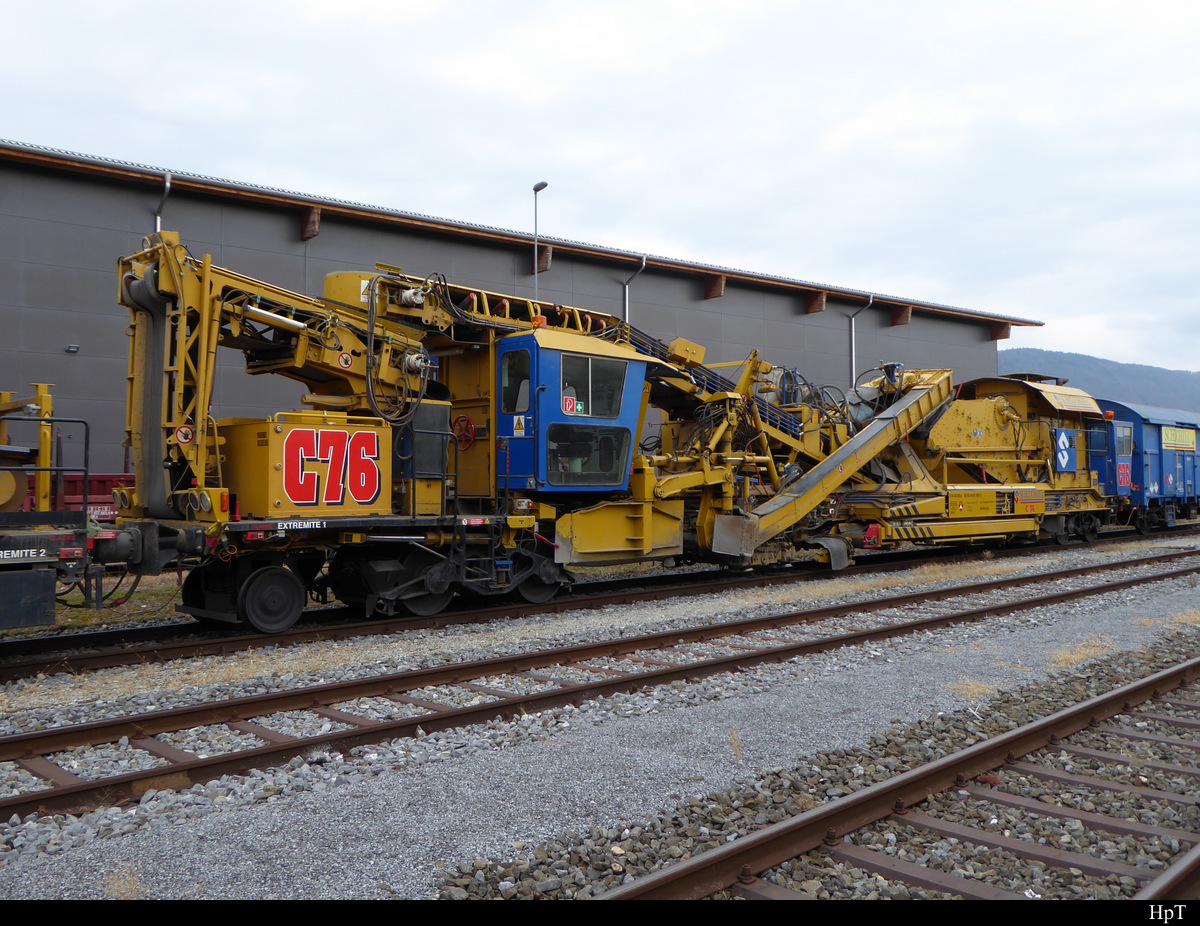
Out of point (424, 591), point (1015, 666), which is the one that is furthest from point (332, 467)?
point (1015, 666)

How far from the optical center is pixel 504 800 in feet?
14.6

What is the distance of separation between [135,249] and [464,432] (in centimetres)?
890

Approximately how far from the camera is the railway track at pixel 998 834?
11.6 feet

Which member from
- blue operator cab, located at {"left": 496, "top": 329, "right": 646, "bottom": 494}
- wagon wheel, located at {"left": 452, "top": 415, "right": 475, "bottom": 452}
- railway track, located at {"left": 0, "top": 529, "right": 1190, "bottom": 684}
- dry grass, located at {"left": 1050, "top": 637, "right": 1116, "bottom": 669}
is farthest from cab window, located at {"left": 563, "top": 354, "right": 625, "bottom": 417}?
dry grass, located at {"left": 1050, "top": 637, "right": 1116, "bottom": 669}

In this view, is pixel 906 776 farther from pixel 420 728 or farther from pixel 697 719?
pixel 420 728

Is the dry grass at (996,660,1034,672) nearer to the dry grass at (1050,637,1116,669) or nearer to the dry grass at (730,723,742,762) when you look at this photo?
the dry grass at (1050,637,1116,669)

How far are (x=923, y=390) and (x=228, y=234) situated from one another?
1352 centimetres

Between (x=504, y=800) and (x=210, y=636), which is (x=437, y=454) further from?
(x=504, y=800)

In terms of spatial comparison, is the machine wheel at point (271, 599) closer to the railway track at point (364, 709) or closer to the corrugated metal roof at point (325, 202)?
the railway track at point (364, 709)

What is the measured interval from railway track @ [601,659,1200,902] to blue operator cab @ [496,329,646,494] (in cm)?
628

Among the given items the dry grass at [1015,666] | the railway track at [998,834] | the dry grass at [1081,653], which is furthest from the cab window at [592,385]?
the railway track at [998,834]

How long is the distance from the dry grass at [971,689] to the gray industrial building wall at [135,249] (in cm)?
1439

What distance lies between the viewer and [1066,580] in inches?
516

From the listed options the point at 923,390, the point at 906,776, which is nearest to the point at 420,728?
the point at 906,776
